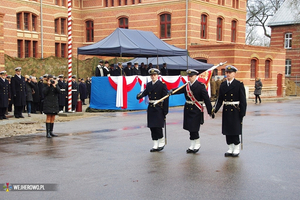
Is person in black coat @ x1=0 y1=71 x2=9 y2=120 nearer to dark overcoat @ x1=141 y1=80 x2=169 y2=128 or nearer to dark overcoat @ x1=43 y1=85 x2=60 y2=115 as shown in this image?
dark overcoat @ x1=43 y1=85 x2=60 y2=115

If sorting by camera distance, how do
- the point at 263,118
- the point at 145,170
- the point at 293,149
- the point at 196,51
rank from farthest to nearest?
the point at 196,51, the point at 263,118, the point at 293,149, the point at 145,170

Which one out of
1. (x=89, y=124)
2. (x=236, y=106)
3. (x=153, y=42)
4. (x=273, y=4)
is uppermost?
(x=273, y=4)

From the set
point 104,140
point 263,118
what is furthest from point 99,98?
point 104,140

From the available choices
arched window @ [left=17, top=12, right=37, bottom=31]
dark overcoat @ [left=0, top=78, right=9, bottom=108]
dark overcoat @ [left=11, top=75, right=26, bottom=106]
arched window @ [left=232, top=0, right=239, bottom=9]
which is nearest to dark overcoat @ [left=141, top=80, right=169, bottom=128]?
dark overcoat @ [left=0, top=78, right=9, bottom=108]

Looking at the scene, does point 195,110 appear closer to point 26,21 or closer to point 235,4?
point 26,21

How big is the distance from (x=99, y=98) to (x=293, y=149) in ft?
41.1

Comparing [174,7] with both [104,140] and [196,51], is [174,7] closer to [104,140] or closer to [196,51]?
[196,51]

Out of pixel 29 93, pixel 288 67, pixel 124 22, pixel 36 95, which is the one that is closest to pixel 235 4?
pixel 124 22

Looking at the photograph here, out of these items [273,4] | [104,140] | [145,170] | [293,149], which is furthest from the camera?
[273,4]

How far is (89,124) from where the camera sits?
1527 cm

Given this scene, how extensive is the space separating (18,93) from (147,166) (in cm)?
1078

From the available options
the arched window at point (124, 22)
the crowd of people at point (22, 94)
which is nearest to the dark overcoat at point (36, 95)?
the crowd of people at point (22, 94)

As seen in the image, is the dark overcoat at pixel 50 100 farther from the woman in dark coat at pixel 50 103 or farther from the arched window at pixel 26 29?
the arched window at pixel 26 29

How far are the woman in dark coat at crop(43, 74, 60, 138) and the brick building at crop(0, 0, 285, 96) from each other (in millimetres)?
21930
